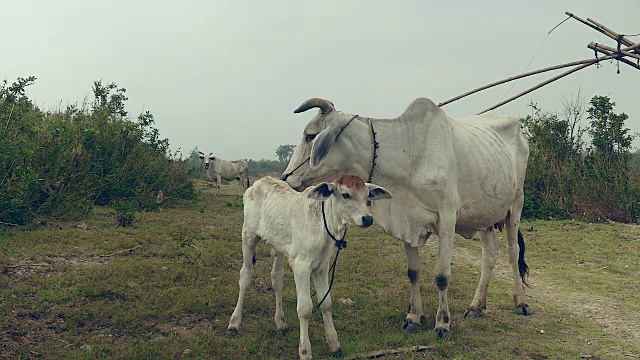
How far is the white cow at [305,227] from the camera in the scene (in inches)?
171

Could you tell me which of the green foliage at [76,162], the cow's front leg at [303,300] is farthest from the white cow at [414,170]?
Answer: the green foliage at [76,162]

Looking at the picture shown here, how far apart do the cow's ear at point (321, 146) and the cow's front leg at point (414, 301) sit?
1530 mm

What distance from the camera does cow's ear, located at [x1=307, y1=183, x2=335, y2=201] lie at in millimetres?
4332

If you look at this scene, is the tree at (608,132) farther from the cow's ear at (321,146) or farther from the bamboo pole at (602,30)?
the cow's ear at (321,146)

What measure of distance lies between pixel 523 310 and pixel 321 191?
3686 millimetres

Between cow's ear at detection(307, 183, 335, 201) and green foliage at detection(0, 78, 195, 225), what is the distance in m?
3.98

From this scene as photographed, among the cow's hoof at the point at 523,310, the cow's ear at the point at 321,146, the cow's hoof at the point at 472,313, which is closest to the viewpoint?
the cow's ear at the point at 321,146

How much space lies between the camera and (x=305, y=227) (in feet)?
15.4

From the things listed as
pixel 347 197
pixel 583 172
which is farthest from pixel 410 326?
pixel 583 172

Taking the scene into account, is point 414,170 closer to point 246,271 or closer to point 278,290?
point 278,290

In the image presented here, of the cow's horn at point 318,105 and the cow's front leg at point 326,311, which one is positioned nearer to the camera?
the cow's front leg at point 326,311

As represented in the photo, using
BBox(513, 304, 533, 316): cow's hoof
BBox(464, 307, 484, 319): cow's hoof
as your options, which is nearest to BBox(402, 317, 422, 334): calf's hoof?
BBox(464, 307, 484, 319): cow's hoof

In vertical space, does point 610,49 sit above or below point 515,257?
above

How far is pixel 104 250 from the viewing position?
7.81m
